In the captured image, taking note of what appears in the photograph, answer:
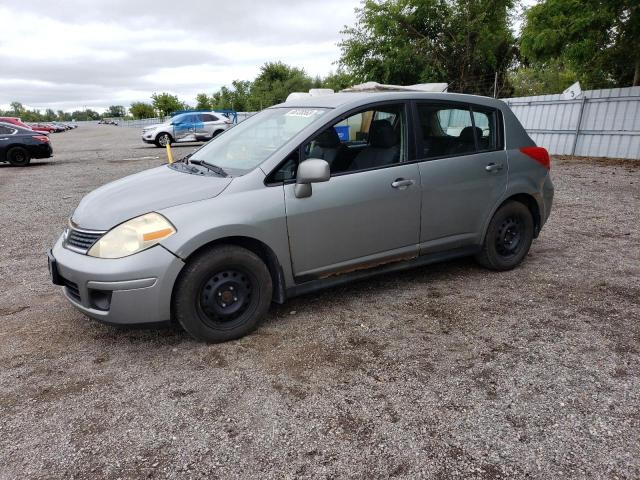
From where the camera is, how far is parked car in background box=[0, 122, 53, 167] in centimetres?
1456

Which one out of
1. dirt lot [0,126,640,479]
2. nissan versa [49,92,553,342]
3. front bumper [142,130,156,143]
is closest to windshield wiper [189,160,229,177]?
nissan versa [49,92,553,342]

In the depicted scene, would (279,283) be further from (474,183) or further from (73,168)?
(73,168)

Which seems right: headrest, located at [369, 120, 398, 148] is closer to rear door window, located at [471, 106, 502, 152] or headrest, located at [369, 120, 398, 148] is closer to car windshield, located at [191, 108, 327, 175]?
car windshield, located at [191, 108, 327, 175]

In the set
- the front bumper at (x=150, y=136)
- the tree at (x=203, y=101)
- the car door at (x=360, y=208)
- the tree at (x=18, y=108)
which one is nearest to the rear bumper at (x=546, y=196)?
the car door at (x=360, y=208)

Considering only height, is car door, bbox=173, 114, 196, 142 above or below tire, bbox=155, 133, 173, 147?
above

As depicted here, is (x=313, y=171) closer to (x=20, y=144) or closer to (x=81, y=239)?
(x=81, y=239)

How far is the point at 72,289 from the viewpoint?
10.1 ft

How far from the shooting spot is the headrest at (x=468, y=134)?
4.08m

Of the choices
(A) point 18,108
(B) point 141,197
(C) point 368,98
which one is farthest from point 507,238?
(A) point 18,108

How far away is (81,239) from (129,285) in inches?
22.3

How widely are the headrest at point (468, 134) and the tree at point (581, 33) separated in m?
8.79

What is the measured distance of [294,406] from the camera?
8.30 feet

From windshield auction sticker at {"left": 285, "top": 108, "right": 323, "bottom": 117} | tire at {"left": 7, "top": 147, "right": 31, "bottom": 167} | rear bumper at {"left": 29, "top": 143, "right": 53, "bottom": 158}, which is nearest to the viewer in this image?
windshield auction sticker at {"left": 285, "top": 108, "right": 323, "bottom": 117}

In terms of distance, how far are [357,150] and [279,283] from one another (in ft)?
4.00
